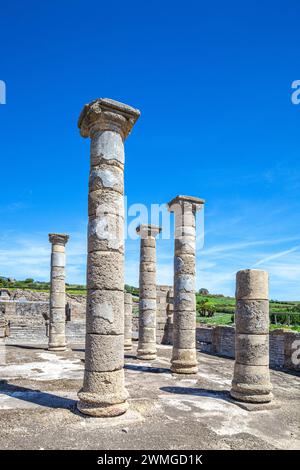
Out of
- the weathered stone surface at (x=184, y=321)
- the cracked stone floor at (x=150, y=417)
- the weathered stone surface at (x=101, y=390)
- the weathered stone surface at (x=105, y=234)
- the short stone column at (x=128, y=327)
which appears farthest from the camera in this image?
the short stone column at (x=128, y=327)

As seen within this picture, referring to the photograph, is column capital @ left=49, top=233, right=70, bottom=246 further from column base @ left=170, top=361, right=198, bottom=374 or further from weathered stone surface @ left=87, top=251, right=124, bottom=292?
weathered stone surface @ left=87, top=251, right=124, bottom=292

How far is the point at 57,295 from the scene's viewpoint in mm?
17688

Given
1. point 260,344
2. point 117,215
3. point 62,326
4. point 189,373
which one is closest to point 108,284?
point 117,215

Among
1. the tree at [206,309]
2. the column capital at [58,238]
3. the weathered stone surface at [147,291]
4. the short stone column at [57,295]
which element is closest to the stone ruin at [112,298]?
the weathered stone surface at [147,291]

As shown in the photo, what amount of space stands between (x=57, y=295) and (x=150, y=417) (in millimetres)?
11475

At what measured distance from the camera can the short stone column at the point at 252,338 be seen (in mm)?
8516

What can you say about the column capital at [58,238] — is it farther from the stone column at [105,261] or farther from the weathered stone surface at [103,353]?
the weathered stone surface at [103,353]

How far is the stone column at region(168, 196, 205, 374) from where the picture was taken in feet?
39.2

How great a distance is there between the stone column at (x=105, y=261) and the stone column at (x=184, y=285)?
4867mm

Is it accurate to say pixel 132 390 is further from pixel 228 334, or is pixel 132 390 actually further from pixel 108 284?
pixel 228 334

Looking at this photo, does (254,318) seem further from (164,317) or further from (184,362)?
(164,317)

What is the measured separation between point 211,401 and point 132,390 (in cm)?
198

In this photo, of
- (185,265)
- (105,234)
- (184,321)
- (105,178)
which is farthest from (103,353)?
(185,265)

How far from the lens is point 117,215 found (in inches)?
303
